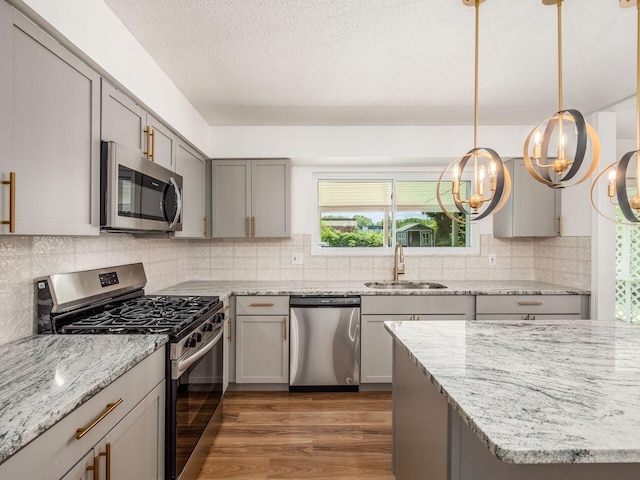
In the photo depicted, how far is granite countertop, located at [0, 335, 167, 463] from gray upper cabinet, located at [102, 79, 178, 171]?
2.95 ft

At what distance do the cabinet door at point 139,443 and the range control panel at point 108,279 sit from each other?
85 cm

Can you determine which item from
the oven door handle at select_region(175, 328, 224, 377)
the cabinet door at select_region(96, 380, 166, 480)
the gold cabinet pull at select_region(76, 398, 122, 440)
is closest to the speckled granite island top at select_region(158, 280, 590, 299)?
the oven door handle at select_region(175, 328, 224, 377)

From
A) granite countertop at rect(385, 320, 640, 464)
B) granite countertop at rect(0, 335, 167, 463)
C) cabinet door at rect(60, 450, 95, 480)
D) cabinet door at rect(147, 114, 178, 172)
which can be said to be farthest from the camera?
cabinet door at rect(147, 114, 178, 172)

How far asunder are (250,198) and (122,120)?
1.63 metres

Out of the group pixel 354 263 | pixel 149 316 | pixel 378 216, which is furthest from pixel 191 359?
pixel 378 216

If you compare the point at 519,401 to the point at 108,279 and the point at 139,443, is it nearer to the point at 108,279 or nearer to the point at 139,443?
the point at 139,443

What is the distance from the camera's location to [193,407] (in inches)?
76.2

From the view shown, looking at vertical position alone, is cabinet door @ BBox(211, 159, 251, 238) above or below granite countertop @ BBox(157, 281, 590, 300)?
above

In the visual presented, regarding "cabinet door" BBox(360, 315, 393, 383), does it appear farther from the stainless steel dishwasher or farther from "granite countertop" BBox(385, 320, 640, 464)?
"granite countertop" BBox(385, 320, 640, 464)

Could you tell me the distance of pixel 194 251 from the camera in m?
3.75

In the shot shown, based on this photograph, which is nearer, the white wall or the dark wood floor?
the white wall

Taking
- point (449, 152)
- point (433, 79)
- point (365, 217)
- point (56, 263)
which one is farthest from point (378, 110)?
point (56, 263)

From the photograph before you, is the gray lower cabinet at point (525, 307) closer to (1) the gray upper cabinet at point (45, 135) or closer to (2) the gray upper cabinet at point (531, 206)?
(2) the gray upper cabinet at point (531, 206)

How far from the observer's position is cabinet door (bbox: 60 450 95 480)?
1021mm
